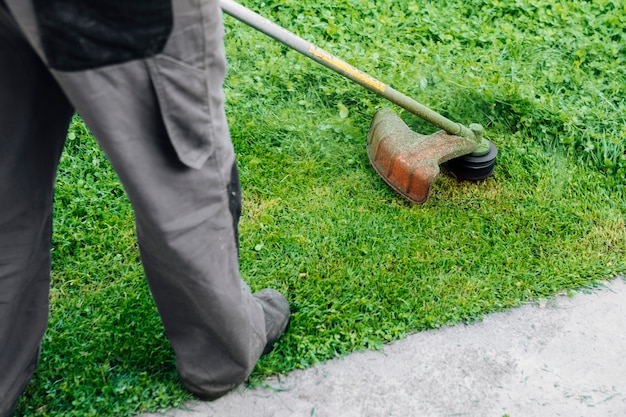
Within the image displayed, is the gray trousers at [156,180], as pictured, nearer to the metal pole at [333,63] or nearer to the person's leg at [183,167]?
the person's leg at [183,167]

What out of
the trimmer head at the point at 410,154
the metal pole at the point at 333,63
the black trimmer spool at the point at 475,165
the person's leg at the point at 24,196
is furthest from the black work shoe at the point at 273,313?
the black trimmer spool at the point at 475,165

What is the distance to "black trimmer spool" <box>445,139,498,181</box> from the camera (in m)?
3.17

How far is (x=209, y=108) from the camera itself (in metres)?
1.55

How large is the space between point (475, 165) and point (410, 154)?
361 millimetres

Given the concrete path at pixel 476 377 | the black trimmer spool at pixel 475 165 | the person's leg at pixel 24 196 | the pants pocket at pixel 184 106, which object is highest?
the pants pocket at pixel 184 106

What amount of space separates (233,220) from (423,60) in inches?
90.5

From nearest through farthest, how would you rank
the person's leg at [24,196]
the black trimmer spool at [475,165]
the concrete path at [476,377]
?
1. the person's leg at [24,196]
2. the concrete path at [476,377]
3. the black trimmer spool at [475,165]

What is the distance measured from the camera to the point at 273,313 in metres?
2.42

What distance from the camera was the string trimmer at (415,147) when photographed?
2963mm

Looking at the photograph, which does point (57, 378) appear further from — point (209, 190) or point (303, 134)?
point (303, 134)

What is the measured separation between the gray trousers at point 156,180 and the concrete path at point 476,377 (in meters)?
0.29

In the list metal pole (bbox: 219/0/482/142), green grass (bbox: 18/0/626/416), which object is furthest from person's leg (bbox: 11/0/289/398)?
metal pole (bbox: 219/0/482/142)

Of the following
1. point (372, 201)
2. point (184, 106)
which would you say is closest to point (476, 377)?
point (372, 201)

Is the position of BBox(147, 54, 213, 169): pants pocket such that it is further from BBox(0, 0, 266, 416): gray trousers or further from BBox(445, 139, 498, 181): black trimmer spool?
BBox(445, 139, 498, 181): black trimmer spool
